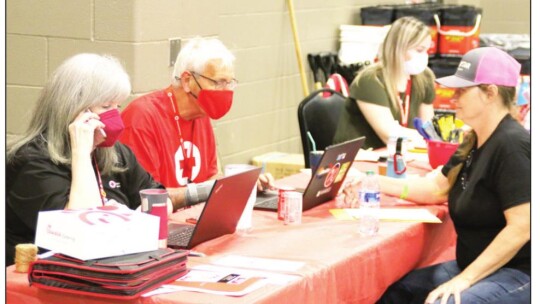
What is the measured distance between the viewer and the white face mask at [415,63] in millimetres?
4953

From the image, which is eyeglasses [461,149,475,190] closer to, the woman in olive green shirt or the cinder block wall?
the woman in olive green shirt

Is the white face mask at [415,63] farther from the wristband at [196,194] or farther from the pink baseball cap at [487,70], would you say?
the wristband at [196,194]

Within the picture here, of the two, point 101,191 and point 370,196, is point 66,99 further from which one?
point 370,196

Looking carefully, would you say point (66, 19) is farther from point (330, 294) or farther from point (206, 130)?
point (330, 294)

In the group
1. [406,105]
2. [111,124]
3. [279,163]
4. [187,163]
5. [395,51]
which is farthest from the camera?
[279,163]

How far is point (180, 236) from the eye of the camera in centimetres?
282

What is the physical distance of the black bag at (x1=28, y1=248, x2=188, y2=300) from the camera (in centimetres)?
220

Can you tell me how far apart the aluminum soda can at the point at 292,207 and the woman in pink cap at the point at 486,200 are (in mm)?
467

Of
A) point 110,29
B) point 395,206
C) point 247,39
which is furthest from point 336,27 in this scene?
point 395,206

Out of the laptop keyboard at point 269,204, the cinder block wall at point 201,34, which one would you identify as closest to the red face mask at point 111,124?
the laptop keyboard at point 269,204

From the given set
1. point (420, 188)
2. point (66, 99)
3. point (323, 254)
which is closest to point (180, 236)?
point (323, 254)

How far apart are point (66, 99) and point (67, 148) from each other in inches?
5.9

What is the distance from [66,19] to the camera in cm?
439

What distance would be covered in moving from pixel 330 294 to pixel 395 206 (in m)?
0.95
